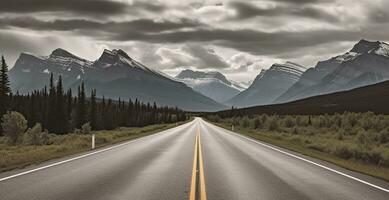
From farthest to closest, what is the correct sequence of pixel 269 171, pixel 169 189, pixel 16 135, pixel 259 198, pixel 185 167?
pixel 16 135 → pixel 185 167 → pixel 269 171 → pixel 169 189 → pixel 259 198

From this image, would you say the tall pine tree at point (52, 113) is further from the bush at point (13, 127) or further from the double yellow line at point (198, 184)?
the double yellow line at point (198, 184)

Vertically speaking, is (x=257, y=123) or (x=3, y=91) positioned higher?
(x=3, y=91)

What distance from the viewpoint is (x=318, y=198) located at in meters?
10.1

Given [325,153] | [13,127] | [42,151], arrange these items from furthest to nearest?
[13,127] → [325,153] → [42,151]

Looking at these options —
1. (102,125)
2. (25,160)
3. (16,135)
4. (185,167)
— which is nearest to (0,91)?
(16,135)

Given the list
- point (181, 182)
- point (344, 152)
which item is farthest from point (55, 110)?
point (181, 182)

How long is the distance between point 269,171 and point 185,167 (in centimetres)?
308

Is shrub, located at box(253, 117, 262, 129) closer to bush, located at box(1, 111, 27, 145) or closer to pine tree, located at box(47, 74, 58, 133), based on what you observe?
bush, located at box(1, 111, 27, 145)

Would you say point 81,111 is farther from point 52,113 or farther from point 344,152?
point 344,152

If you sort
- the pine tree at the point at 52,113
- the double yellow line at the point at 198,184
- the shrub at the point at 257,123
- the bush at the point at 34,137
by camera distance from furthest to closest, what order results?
the pine tree at the point at 52,113 → the shrub at the point at 257,123 → the bush at the point at 34,137 → the double yellow line at the point at 198,184

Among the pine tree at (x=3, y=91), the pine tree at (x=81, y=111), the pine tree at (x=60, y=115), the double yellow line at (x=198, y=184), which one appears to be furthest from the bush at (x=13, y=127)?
the double yellow line at (x=198, y=184)

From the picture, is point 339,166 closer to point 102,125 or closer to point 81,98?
point 81,98

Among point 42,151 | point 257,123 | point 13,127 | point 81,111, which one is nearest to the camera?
point 42,151

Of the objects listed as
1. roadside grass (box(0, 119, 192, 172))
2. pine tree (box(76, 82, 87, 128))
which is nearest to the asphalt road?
roadside grass (box(0, 119, 192, 172))
